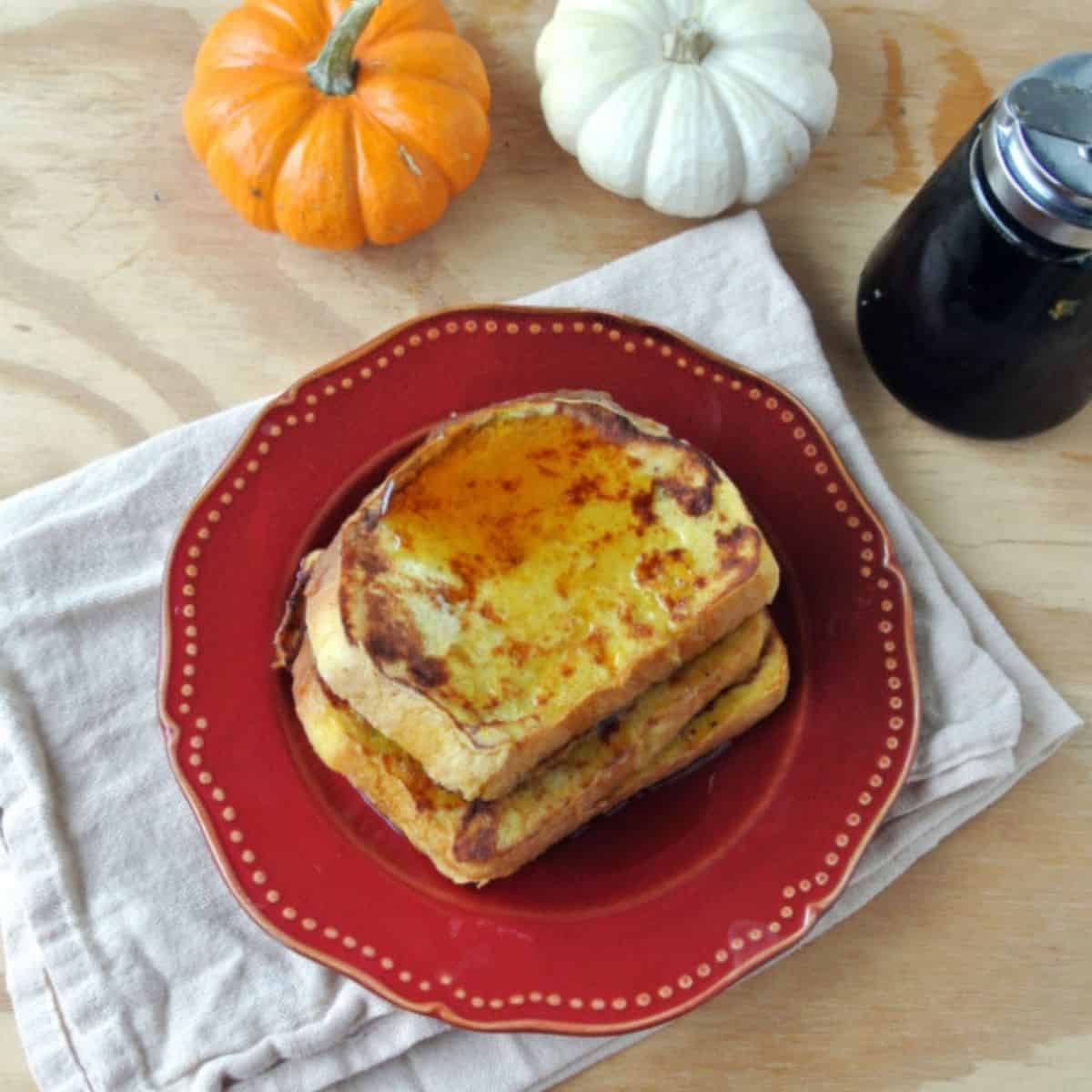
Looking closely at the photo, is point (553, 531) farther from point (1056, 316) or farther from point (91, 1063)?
point (91, 1063)

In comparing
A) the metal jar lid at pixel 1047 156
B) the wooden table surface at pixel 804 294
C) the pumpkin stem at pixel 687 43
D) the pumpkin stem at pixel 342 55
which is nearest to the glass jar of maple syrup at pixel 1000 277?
the metal jar lid at pixel 1047 156

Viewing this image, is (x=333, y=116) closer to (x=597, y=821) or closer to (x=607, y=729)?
(x=607, y=729)

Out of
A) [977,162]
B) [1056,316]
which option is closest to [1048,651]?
[1056,316]

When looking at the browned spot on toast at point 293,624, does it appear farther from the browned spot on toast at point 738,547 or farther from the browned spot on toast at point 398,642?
the browned spot on toast at point 738,547

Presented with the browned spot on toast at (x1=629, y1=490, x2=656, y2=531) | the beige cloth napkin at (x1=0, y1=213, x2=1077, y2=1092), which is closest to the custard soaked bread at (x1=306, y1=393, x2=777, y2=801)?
the browned spot on toast at (x1=629, y1=490, x2=656, y2=531)

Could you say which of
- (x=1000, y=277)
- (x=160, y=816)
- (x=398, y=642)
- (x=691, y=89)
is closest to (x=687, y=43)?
(x=691, y=89)

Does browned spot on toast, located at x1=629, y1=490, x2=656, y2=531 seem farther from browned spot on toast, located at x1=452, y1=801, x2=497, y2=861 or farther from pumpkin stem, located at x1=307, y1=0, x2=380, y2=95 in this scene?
pumpkin stem, located at x1=307, y1=0, x2=380, y2=95
